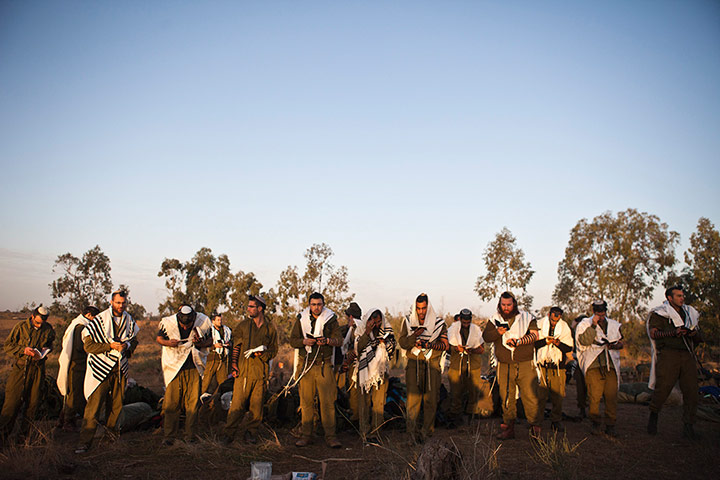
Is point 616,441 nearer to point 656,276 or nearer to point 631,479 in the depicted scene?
point 631,479

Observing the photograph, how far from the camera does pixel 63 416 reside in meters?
8.53

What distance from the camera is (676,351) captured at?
7.70 metres

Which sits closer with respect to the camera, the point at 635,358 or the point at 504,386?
the point at 504,386

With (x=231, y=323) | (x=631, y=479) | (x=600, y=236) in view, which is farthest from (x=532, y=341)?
(x=600, y=236)

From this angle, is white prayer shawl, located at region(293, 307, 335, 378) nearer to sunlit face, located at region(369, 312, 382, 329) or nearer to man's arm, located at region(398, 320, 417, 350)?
sunlit face, located at region(369, 312, 382, 329)

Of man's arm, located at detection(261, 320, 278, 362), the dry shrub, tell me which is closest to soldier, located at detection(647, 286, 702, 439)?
the dry shrub

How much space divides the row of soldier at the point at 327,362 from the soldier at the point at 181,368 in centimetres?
1

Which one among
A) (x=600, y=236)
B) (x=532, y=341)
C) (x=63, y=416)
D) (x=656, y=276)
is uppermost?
(x=600, y=236)

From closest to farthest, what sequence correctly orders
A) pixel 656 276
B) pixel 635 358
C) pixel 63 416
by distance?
pixel 63 416
pixel 635 358
pixel 656 276

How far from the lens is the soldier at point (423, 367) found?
7.67 m

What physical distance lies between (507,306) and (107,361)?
5.86 m

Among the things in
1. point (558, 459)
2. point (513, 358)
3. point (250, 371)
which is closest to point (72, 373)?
point (250, 371)

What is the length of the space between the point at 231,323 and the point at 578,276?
19.5 meters

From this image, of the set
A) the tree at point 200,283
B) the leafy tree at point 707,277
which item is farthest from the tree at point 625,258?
the tree at point 200,283
